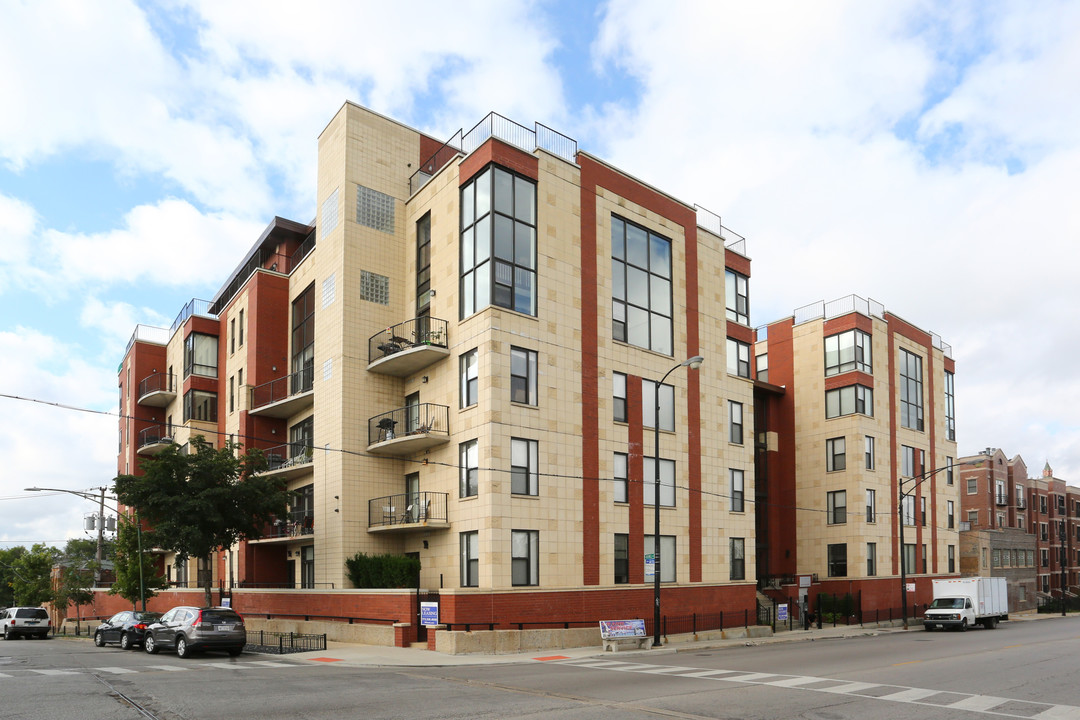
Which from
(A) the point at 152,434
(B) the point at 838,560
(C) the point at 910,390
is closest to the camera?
(B) the point at 838,560

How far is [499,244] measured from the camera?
3259 cm

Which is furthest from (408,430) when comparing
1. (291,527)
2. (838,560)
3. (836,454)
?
(838,560)

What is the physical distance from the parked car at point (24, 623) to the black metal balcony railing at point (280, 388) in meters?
16.4

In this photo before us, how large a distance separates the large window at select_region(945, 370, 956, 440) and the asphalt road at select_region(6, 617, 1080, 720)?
35355 mm

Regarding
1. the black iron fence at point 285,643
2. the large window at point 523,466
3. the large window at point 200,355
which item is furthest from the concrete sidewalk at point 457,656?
the large window at point 200,355

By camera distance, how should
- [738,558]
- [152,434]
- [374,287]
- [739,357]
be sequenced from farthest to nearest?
[152,434] → [739,357] → [738,558] → [374,287]

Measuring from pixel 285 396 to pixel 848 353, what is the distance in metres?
32.4

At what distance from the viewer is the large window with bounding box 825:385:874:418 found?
5194cm

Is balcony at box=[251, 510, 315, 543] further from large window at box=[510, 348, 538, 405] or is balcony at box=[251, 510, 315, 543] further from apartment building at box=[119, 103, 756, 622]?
large window at box=[510, 348, 538, 405]

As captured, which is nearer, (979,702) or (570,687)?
(979,702)

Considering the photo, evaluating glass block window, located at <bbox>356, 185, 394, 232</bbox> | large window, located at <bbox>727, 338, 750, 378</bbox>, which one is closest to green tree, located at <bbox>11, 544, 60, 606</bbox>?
glass block window, located at <bbox>356, 185, 394, 232</bbox>

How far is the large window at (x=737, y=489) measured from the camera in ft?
133

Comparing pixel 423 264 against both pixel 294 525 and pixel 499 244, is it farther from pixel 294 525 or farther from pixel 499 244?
pixel 294 525

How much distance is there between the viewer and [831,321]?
5372cm
